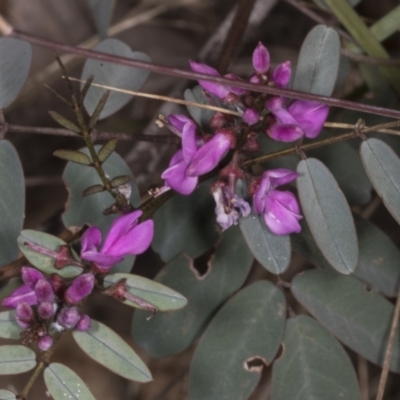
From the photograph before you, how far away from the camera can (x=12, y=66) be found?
1.38 metres

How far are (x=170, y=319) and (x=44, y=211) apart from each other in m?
1.03

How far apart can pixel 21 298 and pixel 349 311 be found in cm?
77

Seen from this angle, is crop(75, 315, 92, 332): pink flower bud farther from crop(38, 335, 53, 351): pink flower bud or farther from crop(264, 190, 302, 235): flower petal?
crop(264, 190, 302, 235): flower petal

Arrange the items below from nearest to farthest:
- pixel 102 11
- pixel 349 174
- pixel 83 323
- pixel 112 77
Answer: pixel 83 323 → pixel 112 77 → pixel 349 174 → pixel 102 11

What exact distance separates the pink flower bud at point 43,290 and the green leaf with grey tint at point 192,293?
0.46 meters

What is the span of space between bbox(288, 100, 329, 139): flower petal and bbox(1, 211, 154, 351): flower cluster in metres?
0.34

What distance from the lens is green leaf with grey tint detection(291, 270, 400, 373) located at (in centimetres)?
151

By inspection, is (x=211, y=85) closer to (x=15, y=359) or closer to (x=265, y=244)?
(x=265, y=244)

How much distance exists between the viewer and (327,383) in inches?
57.3

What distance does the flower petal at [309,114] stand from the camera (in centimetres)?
121

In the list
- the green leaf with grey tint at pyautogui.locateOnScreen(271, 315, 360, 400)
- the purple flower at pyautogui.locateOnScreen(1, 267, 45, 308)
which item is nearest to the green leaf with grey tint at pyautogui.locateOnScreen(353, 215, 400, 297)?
the green leaf with grey tint at pyautogui.locateOnScreen(271, 315, 360, 400)

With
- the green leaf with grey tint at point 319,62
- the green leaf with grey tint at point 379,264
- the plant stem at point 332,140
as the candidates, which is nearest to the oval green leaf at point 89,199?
the plant stem at point 332,140

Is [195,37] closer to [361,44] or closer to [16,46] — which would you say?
[361,44]

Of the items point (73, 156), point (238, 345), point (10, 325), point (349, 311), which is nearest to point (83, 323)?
point (10, 325)
